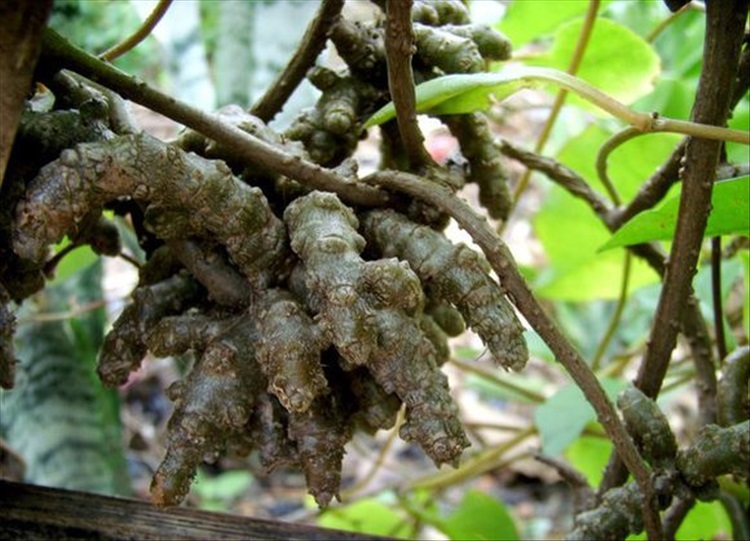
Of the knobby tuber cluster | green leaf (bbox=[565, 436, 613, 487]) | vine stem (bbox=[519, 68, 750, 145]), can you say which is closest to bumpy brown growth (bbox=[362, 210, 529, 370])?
the knobby tuber cluster

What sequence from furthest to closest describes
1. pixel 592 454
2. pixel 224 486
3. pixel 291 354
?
pixel 224 486 → pixel 592 454 → pixel 291 354

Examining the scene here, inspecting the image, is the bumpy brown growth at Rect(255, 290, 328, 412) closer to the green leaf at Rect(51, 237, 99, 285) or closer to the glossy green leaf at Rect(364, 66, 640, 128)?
the glossy green leaf at Rect(364, 66, 640, 128)

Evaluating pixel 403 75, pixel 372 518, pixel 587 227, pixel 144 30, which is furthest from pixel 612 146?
pixel 372 518

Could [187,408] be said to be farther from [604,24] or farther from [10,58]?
[604,24]

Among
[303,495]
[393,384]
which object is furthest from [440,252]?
[303,495]

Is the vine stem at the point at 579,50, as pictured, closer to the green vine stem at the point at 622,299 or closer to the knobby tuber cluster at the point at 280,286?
the green vine stem at the point at 622,299

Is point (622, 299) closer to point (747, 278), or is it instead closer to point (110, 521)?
point (747, 278)
